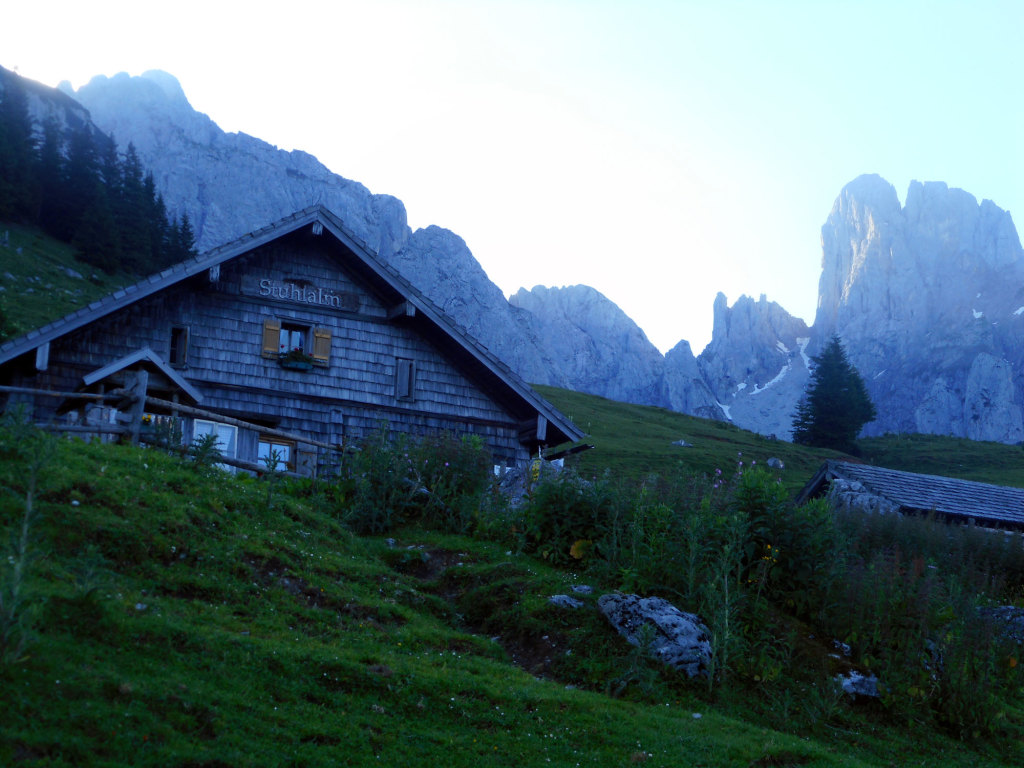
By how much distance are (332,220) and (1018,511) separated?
21.9 m

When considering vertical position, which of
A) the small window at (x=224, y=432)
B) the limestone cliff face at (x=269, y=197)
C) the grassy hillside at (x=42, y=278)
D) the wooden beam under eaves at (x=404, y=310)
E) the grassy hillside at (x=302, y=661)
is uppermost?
the limestone cliff face at (x=269, y=197)

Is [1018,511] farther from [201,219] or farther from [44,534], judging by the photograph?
[201,219]

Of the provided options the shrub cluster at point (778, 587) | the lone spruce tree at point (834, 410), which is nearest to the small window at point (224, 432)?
the shrub cluster at point (778, 587)

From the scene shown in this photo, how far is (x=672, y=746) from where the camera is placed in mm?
8938

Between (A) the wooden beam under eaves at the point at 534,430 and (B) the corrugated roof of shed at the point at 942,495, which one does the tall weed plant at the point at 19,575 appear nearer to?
(A) the wooden beam under eaves at the point at 534,430

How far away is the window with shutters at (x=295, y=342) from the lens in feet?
77.0

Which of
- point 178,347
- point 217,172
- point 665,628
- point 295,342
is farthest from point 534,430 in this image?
point 217,172

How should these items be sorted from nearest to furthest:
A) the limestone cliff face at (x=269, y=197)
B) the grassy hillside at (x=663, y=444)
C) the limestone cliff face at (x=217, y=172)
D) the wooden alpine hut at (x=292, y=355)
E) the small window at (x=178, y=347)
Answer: the wooden alpine hut at (x=292, y=355) → the small window at (x=178, y=347) → the grassy hillside at (x=663, y=444) → the limestone cliff face at (x=217, y=172) → the limestone cliff face at (x=269, y=197)

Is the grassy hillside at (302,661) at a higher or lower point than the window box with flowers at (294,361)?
lower

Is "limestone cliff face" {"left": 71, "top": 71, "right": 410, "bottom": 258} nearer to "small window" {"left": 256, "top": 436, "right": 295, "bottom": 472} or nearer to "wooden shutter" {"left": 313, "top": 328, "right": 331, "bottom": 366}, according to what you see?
"wooden shutter" {"left": 313, "top": 328, "right": 331, "bottom": 366}

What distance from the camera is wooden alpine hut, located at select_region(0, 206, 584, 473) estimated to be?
829 inches

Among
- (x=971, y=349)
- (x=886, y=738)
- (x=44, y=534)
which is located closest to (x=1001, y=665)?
(x=886, y=738)

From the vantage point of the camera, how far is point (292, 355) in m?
23.5

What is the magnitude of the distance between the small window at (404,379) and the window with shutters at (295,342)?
186 cm
